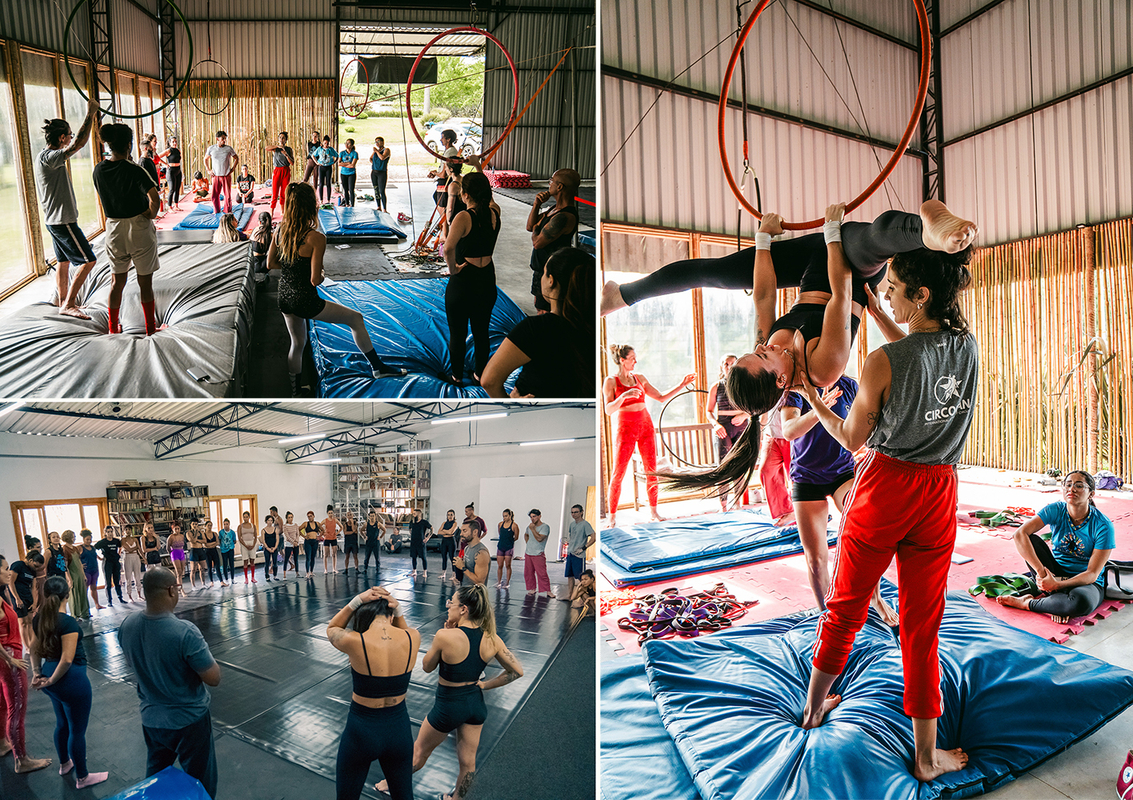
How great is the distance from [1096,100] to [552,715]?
3813mm

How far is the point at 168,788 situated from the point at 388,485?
176cm

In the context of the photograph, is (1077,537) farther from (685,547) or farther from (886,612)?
(685,547)

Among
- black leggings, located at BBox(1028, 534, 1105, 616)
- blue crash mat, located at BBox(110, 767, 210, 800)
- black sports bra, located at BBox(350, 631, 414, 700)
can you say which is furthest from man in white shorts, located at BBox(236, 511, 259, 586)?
black leggings, located at BBox(1028, 534, 1105, 616)

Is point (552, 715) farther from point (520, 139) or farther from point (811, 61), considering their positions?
point (811, 61)

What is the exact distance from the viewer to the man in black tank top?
9.95 feet

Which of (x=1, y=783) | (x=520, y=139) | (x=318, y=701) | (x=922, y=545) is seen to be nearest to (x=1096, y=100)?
(x=922, y=545)

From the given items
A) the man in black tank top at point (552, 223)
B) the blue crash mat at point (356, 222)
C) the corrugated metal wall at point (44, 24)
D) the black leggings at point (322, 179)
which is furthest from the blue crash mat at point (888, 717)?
the corrugated metal wall at point (44, 24)

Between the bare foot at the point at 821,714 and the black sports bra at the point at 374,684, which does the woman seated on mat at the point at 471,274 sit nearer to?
the black sports bra at the point at 374,684

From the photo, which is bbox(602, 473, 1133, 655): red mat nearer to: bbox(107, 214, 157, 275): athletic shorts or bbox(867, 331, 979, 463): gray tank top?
bbox(867, 331, 979, 463): gray tank top

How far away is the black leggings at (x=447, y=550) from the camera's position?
3.29 meters

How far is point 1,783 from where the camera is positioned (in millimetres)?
3025

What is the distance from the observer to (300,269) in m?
2.81

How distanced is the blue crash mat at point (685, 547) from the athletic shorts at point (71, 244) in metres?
2.68

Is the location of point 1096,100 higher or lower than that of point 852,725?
higher
